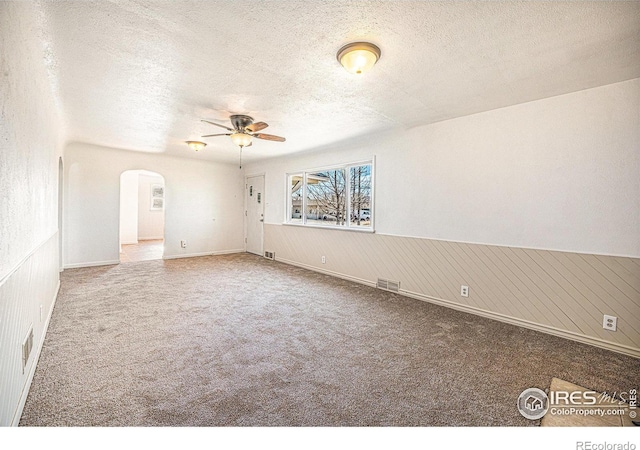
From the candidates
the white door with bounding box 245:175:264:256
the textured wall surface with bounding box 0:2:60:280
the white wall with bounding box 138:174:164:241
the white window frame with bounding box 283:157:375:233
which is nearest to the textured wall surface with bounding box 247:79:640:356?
the white window frame with bounding box 283:157:375:233

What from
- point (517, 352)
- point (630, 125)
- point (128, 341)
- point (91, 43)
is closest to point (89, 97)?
point (91, 43)

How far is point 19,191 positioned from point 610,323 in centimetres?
464

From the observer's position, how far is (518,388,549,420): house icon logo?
1799 millimetres

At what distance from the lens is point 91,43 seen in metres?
2.15

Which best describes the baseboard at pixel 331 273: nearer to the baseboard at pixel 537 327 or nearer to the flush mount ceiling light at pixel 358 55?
the baseboard at pixel 537 327

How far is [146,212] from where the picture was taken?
10023mm

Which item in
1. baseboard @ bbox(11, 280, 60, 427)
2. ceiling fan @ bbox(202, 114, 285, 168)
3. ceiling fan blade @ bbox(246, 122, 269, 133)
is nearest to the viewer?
baseboard @ bbox(11, 280, 60, 427)

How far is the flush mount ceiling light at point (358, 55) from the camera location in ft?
6.84

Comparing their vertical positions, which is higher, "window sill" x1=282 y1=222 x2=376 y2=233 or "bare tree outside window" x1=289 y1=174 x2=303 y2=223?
"bare tree outside window" x1=289 y1=174 x2=303 y2=223

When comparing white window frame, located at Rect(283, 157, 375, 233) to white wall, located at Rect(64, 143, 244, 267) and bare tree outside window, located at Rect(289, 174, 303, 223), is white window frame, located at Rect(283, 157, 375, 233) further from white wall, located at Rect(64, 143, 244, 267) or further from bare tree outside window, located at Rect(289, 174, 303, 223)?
white wall, located at Rect(64, 143, 244, 267)

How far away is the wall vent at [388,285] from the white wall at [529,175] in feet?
2.44

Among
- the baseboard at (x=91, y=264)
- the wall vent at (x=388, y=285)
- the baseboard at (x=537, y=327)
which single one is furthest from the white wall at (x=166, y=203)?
the baseboard at (x=537, y=327)

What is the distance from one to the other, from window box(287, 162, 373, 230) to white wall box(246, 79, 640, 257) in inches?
20.6
